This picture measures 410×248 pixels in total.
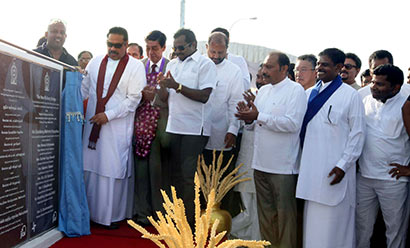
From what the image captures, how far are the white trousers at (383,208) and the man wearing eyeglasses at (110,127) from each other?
2.29 meters

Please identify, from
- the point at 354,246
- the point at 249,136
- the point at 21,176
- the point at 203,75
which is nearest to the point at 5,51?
the point at 21,176

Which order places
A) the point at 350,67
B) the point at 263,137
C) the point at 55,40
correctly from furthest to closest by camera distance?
the point at 350,67
the point at 55,40
the point at 263,137

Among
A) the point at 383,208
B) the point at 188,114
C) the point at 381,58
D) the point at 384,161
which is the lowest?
the point at 383,208

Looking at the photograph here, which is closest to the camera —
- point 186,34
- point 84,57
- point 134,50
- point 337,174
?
point 337,174

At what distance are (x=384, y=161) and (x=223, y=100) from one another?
5.58 ft

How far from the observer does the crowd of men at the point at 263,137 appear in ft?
11.1

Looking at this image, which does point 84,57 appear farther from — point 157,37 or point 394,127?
point 394,127

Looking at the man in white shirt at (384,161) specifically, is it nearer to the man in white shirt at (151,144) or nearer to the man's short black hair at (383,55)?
the man's short black hair at (383,55)

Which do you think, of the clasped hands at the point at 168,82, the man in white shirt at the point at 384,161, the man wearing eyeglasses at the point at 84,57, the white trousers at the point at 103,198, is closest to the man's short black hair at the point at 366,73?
the man in white shirt at the point at 384,161

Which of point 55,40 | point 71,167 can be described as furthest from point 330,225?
point 55,40

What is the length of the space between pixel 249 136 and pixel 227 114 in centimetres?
33

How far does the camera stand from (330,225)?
337cm

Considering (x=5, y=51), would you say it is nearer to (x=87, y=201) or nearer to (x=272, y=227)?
(x=87, y=201)

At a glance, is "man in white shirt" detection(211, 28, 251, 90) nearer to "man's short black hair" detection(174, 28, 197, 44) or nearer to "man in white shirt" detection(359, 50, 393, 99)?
"man's short black hair" detection(174, 28, 197, 44)
